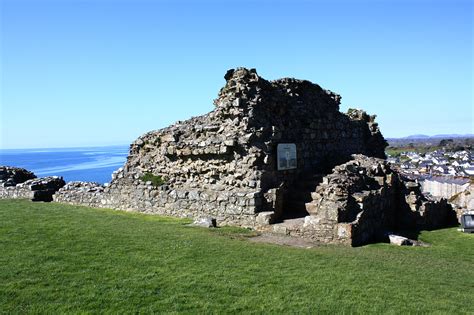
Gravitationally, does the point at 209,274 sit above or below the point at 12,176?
below

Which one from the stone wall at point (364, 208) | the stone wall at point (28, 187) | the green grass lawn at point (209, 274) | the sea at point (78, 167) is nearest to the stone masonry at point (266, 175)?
the stone wall at point (364, 208)

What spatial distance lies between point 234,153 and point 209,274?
26.5 ft

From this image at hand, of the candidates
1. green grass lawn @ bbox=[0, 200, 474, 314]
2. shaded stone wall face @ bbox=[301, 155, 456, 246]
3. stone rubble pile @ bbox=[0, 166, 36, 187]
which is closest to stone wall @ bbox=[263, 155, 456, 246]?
shaded stone wall face @ bbox=[301, 155, 456, 246]

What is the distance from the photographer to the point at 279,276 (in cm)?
901

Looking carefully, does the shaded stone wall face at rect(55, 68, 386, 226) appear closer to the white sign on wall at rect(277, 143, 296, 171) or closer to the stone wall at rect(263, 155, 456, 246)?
the white sign on wall at rect(277, 143, 296, 171)

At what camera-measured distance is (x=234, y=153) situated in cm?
1650

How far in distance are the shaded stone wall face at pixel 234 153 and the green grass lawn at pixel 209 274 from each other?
10.5 ft

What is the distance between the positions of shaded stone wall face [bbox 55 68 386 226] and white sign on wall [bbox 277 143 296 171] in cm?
25

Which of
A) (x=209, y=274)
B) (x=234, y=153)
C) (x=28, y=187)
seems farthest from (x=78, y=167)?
(x=209, y=274)

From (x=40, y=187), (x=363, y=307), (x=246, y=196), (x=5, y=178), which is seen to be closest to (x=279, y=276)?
(x=363, y=307)

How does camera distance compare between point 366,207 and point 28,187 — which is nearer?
point 366,207

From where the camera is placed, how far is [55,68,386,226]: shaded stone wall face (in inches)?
633

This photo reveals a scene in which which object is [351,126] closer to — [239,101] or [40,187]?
A: [239,101]

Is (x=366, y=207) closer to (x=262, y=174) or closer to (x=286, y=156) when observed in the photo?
(x=262, y=174)
